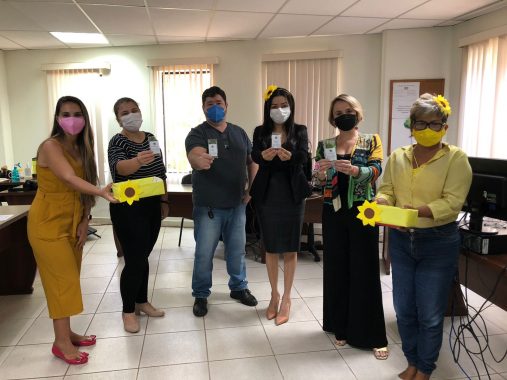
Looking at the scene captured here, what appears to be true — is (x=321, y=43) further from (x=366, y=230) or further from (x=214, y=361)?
(x=214, y=361)

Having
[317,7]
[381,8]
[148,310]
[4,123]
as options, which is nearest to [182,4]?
[317,7]

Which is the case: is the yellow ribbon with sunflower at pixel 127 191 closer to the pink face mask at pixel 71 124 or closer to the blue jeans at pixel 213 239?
the pink face mask at pixel 71 124

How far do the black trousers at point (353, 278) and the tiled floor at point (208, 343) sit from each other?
0.13 metres

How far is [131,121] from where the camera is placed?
2.28m

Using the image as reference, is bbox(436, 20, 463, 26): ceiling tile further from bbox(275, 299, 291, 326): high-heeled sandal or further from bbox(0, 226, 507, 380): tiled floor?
bbox(275, 299, 291, 326): high-heeled sandal

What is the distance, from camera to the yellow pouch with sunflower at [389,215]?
159 centimetres

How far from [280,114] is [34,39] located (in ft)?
13.3

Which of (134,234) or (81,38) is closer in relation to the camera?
(134,234)

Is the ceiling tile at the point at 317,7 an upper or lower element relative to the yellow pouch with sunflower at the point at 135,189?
upper

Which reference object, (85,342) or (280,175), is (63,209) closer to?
(85,342)

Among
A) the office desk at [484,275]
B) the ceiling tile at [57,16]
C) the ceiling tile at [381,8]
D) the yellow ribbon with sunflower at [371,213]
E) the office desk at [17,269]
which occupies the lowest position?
the office desk at [17,269]

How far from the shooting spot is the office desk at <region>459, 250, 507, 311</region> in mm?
1861

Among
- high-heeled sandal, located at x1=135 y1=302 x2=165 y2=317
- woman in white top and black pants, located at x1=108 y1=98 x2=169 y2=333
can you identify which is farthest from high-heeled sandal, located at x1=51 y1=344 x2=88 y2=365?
high-heeled sandal, located at x1=135 y1=302 x2=165 y2=317

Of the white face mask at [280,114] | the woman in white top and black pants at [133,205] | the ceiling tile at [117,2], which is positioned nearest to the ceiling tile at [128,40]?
the ceiling tile at [117,2]
